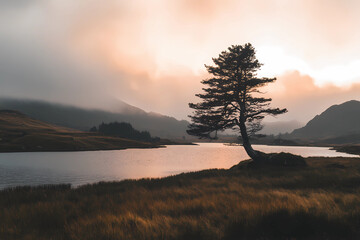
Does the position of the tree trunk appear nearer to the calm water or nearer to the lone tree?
the lone tree

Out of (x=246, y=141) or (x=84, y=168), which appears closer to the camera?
(x=246, y=141)

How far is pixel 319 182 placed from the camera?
16484 mm

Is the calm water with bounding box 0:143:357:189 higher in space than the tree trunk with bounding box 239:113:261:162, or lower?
lower

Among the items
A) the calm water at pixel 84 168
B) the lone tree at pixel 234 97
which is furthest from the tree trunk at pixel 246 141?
the calm water at pixel 84 168

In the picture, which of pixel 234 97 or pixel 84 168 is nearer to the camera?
pixel 234 97

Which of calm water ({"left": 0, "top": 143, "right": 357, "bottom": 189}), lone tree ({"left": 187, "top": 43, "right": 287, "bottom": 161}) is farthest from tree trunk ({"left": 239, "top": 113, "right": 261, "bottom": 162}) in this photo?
calm water ({"left": 0, "top": 143, "right": 357, "bottom": 189})

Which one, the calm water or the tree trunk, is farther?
the calm water

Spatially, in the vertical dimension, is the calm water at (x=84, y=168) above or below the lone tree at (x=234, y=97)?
below

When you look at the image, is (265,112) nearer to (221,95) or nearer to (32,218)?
(221,95)

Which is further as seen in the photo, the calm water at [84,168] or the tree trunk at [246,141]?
the calm water at [84,168]

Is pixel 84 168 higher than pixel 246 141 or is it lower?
lower

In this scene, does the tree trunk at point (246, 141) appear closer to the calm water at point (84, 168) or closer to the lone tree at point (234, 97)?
the lone tree at point (234, 97)

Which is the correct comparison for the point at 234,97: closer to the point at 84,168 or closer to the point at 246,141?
Answer: the point at 246,141

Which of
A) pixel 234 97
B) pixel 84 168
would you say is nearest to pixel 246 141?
pixel 234 97
